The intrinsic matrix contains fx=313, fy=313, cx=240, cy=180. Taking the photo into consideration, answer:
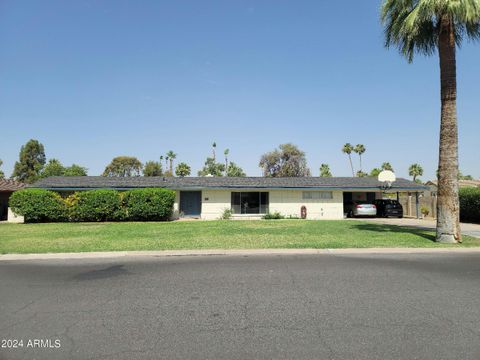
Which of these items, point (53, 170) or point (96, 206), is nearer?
point (96, 206)

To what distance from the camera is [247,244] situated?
1162 cm

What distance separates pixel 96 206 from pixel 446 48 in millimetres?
22365

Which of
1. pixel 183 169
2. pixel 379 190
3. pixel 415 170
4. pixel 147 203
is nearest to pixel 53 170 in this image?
pixel 183 169

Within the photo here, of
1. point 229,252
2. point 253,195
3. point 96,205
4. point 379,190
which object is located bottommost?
point 229,252

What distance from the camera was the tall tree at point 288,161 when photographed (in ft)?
202

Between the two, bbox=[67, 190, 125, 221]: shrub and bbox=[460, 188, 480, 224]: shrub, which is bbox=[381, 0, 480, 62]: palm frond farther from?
bbox=[67, 190, 125, 221]: shrub

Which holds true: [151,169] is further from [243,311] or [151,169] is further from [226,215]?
[243,311]

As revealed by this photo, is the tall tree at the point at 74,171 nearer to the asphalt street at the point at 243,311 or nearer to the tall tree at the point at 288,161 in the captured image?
the tall tree at the point at 288,161

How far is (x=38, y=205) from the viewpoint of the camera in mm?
22125

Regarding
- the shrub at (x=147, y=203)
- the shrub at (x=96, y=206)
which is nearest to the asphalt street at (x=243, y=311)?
the shrub at (x=147, y=203)

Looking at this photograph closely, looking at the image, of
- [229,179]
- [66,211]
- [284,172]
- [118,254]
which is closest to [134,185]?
[66,211]

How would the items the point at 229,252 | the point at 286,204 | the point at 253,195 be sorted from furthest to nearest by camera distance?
the point at 253,195, the point at 286,204, the point at 229,252

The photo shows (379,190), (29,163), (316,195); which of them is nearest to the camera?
(316,195)

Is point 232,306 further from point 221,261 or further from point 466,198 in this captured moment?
point 466,198
